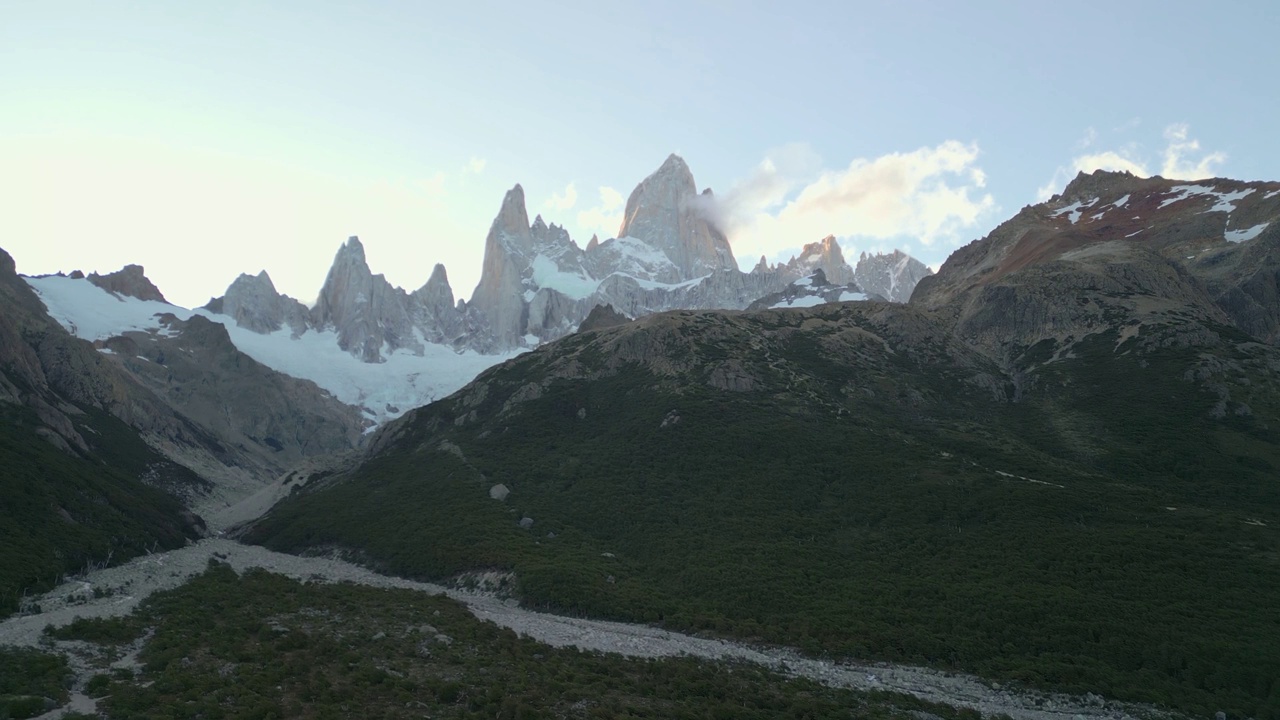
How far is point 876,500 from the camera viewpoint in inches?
3140

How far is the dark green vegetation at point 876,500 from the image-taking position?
2066 inches

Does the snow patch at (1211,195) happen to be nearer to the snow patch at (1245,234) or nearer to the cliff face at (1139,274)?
the cliff face at (1139,274)

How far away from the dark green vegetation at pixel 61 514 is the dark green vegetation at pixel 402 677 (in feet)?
47.0

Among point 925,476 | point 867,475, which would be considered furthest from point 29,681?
point 925,476

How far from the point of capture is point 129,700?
33719mm

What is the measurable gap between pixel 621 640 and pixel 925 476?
4254cm

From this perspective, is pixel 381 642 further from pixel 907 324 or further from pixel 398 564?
pixel 907 324

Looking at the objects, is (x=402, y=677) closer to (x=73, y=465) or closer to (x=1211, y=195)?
(x=73, y=465)

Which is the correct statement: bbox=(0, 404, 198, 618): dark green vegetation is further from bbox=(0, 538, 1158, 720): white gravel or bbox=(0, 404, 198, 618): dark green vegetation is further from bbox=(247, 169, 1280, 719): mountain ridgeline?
bbox=(247, 169, 1280, 719): mountain ridgeline

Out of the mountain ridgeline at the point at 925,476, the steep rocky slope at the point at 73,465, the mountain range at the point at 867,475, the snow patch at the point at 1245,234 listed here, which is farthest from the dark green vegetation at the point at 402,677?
the snow patch at the point at 1245,234

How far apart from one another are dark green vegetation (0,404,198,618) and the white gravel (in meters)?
2.33

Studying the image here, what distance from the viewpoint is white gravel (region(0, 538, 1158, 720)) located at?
43.7 metres

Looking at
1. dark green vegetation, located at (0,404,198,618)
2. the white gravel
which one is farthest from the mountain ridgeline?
dark green vegetation, located at (0,404,198,618)

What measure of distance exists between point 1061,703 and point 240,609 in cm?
5371
